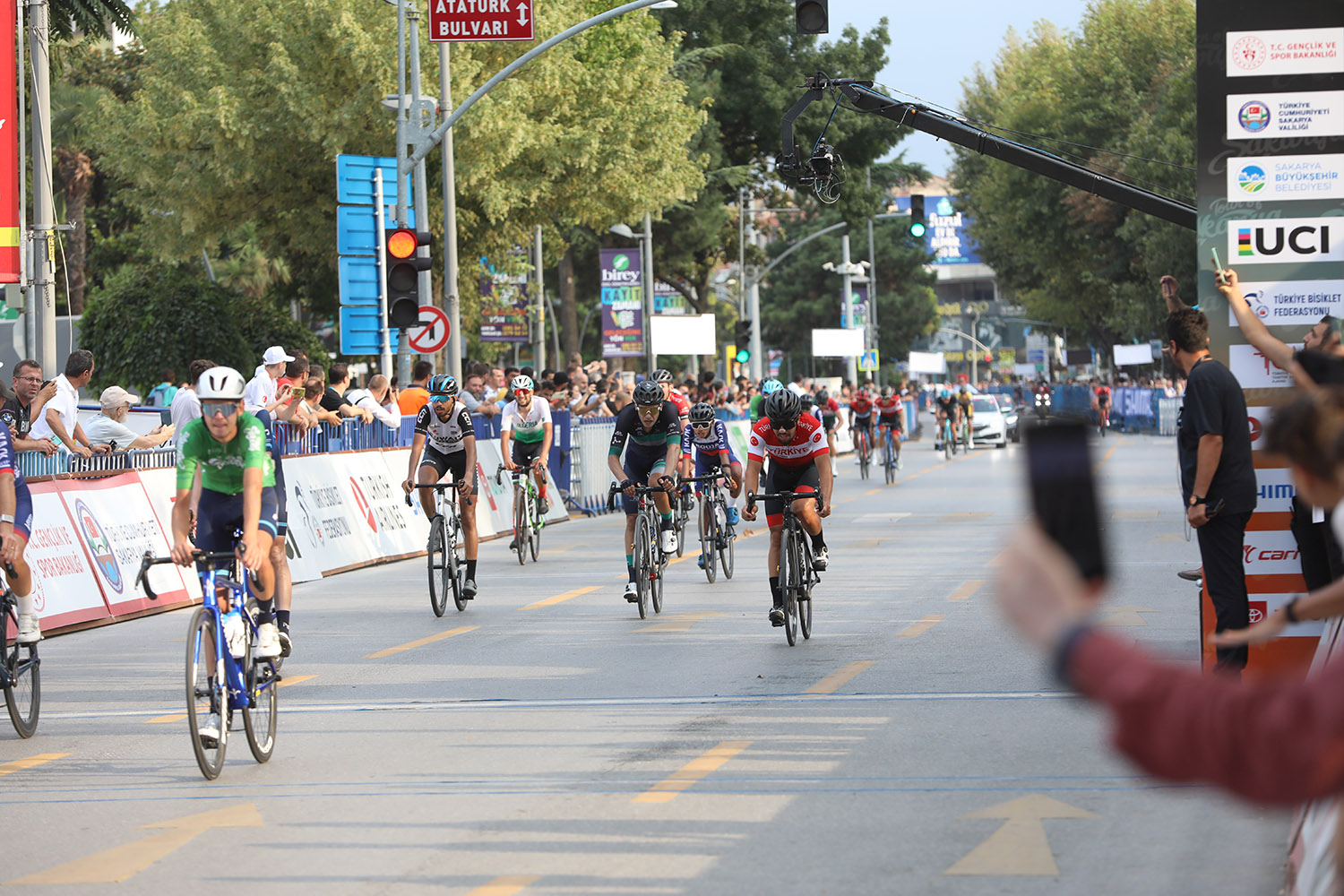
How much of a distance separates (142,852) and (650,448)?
862 centimetres

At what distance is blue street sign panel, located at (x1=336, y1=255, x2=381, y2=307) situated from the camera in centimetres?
2305

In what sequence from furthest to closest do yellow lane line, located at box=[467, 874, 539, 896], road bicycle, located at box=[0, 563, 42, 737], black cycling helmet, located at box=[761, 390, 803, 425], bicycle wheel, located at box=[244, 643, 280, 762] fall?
black cycling helmet, located at box=[761, 390, 803, 425]
road bicycle, located at box=[0, 563, 42, 737]
bicycle wheel, located at box=[244, 643, 280, 762]
yellow lane line, located at box=[467, 874, 539, 896]

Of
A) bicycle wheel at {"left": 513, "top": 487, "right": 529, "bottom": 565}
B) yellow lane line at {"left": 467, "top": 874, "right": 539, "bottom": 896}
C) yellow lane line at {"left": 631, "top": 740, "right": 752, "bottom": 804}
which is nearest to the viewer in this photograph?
yellow lane line at {"left": 467, "top": 874, "right": 539, "bottom": 896}

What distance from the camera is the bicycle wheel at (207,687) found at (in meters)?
7.64

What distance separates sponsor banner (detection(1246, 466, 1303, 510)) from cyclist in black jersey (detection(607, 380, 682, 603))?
19.9 ft

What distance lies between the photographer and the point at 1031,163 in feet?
61.0

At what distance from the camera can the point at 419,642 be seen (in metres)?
12.4

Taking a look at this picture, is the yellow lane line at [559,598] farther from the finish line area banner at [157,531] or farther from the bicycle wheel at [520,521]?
the bicycle wheel at [520,521]

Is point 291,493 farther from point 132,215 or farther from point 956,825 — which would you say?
point 132,215

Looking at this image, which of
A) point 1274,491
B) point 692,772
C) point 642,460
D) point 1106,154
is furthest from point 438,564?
point 1106,154

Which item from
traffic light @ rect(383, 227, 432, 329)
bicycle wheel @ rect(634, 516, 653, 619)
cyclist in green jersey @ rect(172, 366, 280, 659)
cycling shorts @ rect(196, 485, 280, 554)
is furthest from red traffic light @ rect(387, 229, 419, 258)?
cycling shorts @ rect(196, 485, 280, 554)

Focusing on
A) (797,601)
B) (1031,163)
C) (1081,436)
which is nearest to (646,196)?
(1031,163)

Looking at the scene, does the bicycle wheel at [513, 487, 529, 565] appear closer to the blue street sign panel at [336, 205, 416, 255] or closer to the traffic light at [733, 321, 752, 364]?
the blue street sign panel at [336, 205, 416, 255]

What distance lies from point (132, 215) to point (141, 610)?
46.5 metres
